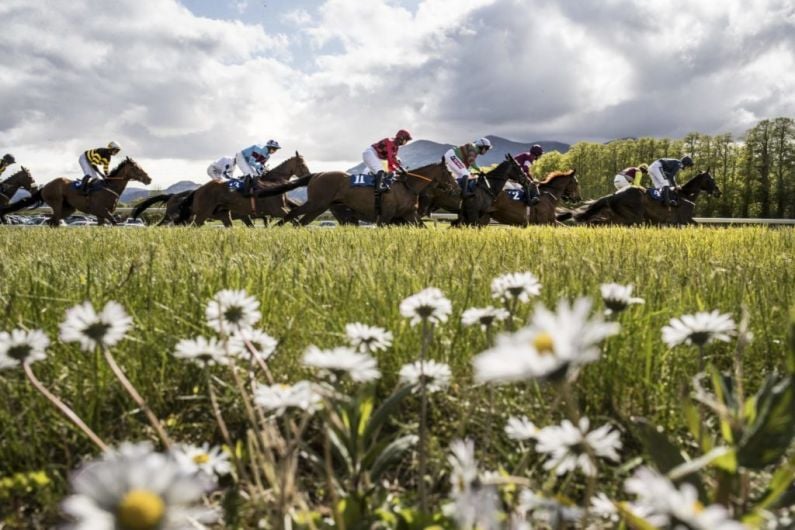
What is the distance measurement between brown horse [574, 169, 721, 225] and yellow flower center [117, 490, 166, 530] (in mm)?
17113

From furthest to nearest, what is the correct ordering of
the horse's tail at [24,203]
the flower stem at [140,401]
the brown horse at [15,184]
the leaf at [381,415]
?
the brown horse at [15,184], the horse's tail at [24,203], the leaf at [381,415], the flower stem at [140,401]

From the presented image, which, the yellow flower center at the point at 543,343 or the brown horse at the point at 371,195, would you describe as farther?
the brown horse at the point at 371,195

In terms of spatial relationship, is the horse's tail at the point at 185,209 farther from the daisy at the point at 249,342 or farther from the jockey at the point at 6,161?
the daisy at the point at 249,342

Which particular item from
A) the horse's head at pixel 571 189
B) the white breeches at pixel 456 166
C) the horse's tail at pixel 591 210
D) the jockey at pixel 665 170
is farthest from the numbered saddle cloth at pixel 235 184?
the jockey at pixel 665 170

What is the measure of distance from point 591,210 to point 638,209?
1285 mm

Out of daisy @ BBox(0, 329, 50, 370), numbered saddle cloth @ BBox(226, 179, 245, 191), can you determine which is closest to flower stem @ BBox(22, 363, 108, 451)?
daisy @ BBox(0, 329, 50, 370)

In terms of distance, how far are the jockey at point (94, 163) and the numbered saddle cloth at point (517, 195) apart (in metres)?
11.8

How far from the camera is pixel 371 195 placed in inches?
565

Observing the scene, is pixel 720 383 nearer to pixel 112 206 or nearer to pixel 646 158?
pixel 112 206

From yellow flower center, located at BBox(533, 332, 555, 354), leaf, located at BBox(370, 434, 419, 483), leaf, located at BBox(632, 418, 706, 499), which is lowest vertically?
leaf, located at BBox(370, 434, 419, 483)

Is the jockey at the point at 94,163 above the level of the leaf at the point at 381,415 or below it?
above

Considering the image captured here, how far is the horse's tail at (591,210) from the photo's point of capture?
16.8m

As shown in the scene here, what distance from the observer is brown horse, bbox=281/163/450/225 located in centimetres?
1405

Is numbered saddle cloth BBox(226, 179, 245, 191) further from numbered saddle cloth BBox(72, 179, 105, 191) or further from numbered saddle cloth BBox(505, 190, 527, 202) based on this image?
numbered saddle cloth BBox(505, 190, 527, 202)
